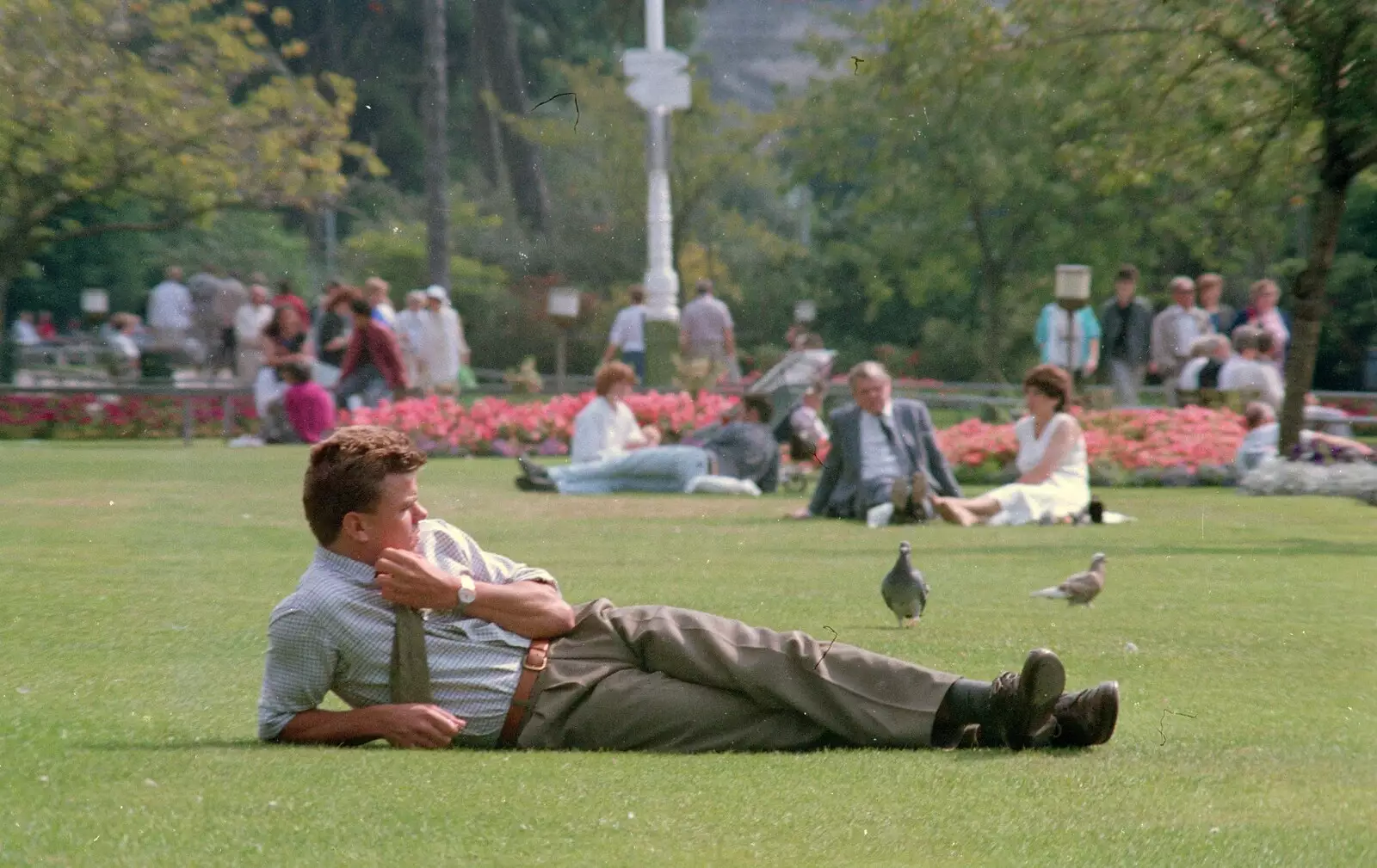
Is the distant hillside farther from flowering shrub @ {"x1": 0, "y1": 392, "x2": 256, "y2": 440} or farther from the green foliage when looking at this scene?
the green foliage

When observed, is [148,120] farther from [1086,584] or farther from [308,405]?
[1086,584]

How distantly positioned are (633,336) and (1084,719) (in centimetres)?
1716

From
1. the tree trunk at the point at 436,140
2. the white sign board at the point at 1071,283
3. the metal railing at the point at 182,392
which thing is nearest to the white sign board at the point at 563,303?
the tree trunk at the point at 436,140

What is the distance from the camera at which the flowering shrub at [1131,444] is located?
670 inches

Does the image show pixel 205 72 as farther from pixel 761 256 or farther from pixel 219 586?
pixel 761 256

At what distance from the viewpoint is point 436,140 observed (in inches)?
779

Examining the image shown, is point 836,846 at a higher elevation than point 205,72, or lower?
lower

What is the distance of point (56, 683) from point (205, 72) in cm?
1074

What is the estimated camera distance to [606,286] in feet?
Answer: 106

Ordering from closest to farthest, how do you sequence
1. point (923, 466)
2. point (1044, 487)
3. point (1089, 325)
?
1. point (1044, 487)
2. point (923, 466)
3. point (1089, 325)

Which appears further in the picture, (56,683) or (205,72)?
(205,72)

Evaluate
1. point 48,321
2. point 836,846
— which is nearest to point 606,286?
point 48,321

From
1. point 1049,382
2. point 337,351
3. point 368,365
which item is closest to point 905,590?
point 1049,382

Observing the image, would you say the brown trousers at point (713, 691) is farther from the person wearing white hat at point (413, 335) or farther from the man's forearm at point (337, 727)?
the person wearing white hat at point (413, 335)
